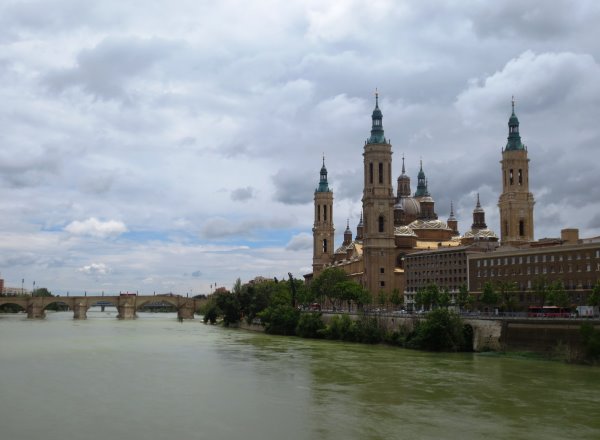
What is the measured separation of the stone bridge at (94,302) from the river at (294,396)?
4246 inches

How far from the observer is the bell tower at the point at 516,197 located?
122188 millimetres

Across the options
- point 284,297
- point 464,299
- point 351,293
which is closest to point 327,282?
point 284,297

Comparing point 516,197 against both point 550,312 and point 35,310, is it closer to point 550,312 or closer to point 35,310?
point 550,312

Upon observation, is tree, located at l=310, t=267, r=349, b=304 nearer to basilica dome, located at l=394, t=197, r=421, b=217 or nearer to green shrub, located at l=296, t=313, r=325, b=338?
green shrub, located at l=296, t=313, r=325, b=338

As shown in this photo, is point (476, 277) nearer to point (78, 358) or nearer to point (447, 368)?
point (447, 368)

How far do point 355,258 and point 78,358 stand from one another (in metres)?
85.6

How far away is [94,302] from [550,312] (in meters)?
135

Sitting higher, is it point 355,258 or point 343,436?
point 355,258

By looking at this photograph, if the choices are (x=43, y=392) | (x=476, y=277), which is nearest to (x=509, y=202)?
(x=476, y=277)

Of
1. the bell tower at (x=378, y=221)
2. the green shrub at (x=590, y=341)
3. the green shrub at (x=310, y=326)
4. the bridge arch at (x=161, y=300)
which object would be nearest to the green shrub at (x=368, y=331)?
the green shrub at (x=310, y=326)

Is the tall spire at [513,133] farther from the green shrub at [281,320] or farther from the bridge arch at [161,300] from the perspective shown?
the bridge arch at [161,300]

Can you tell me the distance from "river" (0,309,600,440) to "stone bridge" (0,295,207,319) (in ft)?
354

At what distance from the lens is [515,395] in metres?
43.3

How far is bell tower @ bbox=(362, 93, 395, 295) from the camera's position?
126312mm
